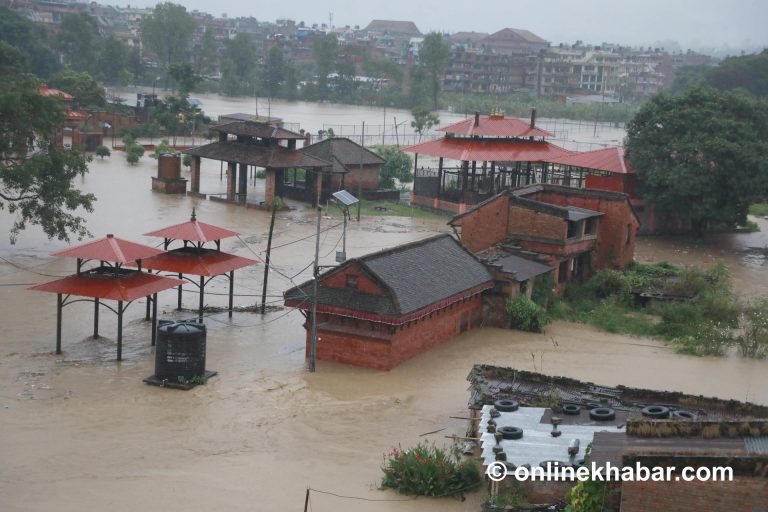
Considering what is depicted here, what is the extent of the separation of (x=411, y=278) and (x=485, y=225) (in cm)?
965

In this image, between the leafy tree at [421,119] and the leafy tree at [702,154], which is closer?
the leafy tree at [702,154]

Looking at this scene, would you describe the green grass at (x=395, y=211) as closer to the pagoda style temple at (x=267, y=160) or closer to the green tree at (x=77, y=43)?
the pagoda style temple at (x=267, y=160)

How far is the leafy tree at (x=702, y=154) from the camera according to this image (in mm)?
50219

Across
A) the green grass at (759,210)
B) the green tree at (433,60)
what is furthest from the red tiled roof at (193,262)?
the green tree at (433,60)

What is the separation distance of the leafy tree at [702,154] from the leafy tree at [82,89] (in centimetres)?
4886

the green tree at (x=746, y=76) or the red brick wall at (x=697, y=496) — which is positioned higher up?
the green tree at (x=746, y=76)

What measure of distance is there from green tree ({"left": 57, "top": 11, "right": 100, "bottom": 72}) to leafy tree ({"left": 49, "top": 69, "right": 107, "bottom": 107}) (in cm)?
3627

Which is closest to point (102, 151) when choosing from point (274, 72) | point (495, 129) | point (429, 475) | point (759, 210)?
point (495, 129)

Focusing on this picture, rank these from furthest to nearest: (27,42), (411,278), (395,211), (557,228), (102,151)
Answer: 1. (27,42)
2. (102,151)
3. (395,211)
4. (557,228)
5. (411,278)

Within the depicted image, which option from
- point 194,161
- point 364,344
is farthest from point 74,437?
point 194,161

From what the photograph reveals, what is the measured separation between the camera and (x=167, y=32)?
15225cm

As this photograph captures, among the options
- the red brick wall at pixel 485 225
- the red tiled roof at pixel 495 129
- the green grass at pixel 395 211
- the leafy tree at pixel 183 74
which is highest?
the leafy tree at pixel 183 74

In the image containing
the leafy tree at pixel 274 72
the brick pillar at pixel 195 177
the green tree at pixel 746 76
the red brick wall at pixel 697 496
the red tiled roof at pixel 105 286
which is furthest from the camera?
the leafy tree at pixel 274 72

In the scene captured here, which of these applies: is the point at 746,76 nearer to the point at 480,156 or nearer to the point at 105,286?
the point at 480,156
